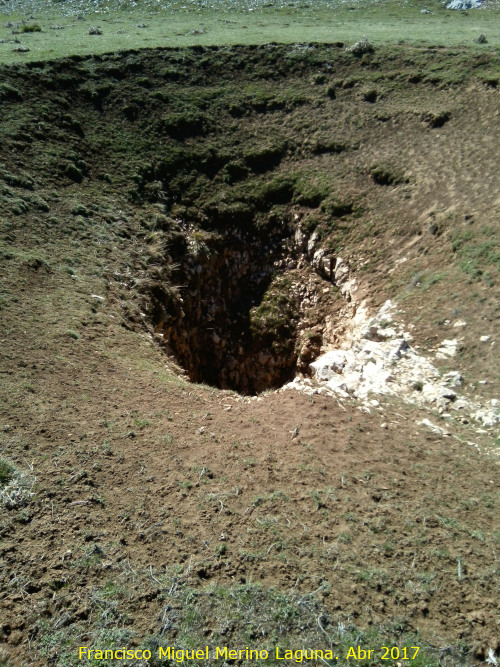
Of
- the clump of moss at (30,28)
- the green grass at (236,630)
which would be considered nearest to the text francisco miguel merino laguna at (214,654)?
the green grass at (236,630)

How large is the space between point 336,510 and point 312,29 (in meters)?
35.8

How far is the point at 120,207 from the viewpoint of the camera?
19250 millimetres

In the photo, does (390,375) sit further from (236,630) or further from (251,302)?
(251,302)

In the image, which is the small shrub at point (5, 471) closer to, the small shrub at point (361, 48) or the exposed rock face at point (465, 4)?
the small shrub at point (361, 48)

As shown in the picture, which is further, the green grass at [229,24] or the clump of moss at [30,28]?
the clump of moss at [30,28]

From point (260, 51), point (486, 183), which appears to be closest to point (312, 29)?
point (260, 51)

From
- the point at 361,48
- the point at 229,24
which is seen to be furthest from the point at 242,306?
the point at 229,24

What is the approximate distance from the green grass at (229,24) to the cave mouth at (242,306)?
14344 mm

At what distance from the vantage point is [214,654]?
6.02 meters

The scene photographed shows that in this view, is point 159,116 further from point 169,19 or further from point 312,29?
point 169,19

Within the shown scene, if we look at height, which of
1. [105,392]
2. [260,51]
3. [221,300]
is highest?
[260,51]

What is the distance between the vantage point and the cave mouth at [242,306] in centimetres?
1784

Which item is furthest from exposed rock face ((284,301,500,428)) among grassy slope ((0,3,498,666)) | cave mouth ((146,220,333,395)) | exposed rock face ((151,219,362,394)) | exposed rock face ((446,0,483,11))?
exposed rock face ((446,0,483,11))

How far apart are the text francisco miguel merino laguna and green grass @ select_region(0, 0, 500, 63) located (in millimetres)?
26080
